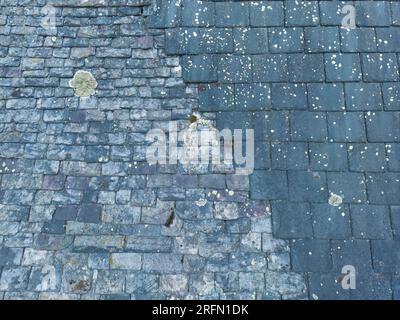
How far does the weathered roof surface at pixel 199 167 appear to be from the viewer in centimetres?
365

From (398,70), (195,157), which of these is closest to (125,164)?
(195,157)

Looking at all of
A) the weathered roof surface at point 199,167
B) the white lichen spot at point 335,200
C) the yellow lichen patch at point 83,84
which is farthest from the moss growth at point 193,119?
the white lichen spot at point 335,200

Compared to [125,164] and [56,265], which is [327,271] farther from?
[56,265]

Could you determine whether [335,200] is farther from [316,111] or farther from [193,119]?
[193,119]

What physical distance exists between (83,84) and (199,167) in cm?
150

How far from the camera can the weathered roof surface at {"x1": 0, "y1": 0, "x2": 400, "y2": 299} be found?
365 centimetres

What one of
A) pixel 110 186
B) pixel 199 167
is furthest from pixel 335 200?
pixel 110 186

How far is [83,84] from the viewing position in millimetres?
4246

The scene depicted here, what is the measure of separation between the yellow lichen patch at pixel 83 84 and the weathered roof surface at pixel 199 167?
3 cm
